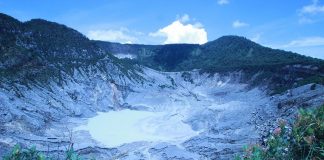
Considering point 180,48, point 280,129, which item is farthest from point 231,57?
point 280,129

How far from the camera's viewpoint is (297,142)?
7449mm

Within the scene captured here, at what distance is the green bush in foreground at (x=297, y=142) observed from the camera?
738 centimetres

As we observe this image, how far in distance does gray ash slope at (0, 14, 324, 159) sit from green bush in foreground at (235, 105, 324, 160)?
21.3m

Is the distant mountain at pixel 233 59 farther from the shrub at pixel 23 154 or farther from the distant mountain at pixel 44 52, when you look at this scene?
the shrub at pixel 23 154

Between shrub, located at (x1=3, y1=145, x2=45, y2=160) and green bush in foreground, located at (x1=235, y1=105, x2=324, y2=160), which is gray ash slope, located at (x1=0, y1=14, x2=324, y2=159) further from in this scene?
green bush in foreground, located at (x1=235, y1=105, x2=324, y2=160)

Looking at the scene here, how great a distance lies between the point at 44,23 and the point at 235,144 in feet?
215

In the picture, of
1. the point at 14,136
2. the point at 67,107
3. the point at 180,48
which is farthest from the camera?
the point at 180,48

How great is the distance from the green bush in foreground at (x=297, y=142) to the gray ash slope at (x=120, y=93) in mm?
21309

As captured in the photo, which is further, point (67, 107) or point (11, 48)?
point (11, 48)

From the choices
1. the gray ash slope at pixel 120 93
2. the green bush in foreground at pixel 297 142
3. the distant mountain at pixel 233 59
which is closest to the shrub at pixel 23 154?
the green bush in foreground at pixel 297 142

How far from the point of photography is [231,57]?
464ft

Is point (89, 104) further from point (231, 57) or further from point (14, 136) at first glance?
point (231, 57)

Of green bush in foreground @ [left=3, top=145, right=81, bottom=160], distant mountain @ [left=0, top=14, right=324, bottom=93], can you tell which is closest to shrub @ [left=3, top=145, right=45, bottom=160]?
green bush in foreground @ [left=3, top=145, right=81, bottom=160]

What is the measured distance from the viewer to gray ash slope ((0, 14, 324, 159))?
160 ft
